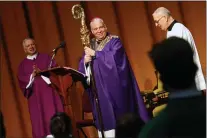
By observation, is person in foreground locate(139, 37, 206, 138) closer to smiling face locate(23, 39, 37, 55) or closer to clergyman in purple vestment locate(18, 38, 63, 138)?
clergyman in purple vestment locate(18, 38, 63, 138)

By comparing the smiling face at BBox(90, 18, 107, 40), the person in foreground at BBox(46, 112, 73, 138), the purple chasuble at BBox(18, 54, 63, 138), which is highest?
the smiling face at BBox(90, 18, 107, 40)

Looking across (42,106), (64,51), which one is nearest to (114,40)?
(42,106)

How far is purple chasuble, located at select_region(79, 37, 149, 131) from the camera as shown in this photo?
454cm

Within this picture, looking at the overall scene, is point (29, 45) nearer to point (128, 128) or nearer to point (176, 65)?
point (128, 128)

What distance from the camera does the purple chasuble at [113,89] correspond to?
4539 millimetres

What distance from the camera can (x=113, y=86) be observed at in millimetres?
4570

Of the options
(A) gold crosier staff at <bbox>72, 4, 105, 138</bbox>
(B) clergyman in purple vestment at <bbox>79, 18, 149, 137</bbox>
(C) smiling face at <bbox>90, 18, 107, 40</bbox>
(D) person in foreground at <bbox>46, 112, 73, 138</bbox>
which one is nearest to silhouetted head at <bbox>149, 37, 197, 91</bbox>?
(D) person in foreground at <bbox>46, 112, 73, 138</bbox>

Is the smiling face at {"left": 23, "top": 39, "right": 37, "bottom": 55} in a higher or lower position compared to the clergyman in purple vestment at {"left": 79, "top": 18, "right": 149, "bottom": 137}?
higher

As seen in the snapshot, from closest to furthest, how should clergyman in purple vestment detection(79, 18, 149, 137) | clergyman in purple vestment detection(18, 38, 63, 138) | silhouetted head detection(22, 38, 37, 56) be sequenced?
1. clergyman in purple vestment detection(79, 18, 149, 137)
2. clergyman in purple vestment detection(18, 38, 63, 138)
3. silhouetted head detection(22, 38, 37, 56)

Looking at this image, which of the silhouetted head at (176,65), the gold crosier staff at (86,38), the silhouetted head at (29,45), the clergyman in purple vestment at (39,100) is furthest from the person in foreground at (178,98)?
the silhouetted head at (29,45)

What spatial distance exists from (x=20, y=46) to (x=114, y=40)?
2016mm

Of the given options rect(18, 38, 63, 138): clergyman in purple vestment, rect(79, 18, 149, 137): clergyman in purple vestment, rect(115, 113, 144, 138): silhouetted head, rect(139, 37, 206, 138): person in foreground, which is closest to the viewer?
rect(139, 37, 206, 138): person in foreground

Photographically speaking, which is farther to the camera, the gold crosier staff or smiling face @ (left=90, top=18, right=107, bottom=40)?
smiling face @ (left=90, top=18, right=107, bottom=40)

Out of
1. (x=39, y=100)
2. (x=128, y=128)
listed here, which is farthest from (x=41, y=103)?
(x=128, y=128)
